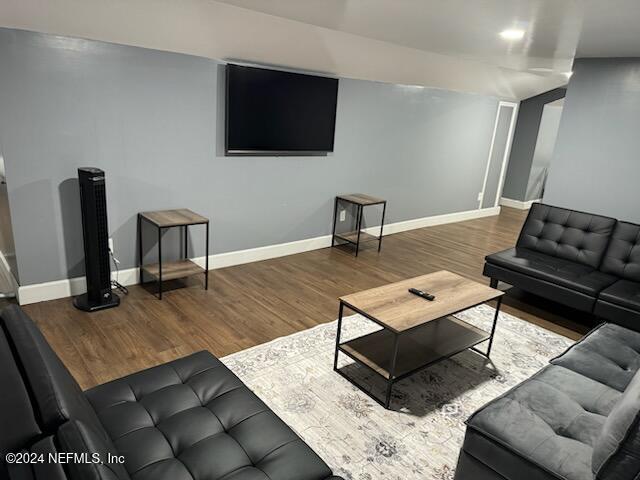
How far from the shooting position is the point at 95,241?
3172 mm

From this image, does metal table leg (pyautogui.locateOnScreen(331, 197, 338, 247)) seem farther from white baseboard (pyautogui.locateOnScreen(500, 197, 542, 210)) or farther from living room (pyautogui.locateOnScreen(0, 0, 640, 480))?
white baseboard (pyautogui.locateOnScreen(500, 197, 542, 210))

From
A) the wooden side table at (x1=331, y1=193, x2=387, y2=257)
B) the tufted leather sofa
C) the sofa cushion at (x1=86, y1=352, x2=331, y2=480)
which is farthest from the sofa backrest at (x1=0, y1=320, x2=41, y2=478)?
the wooden side table at (x1=331, y1=193, x2=387, y2=257)

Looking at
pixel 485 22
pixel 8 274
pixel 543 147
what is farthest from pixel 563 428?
pixel 543 147

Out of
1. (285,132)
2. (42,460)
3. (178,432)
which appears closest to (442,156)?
(285,132)

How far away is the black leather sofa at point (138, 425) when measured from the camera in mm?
1054

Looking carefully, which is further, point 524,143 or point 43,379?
point 524,143

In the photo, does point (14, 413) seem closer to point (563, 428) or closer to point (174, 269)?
point (563, 428)

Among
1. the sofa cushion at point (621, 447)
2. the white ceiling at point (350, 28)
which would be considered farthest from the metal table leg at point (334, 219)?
the sofa cushion at point (621, 447)

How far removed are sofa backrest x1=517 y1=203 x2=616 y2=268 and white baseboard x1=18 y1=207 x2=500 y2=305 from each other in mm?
2057

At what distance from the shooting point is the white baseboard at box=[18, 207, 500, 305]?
3.33 meters

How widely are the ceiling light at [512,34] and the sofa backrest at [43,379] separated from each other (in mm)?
3394

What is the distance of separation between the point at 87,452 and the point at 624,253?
13.4ft

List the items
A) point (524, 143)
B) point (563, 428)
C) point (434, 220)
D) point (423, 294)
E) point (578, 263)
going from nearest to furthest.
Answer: point (563, 428) → point (423, 294) → point (578, 263) → point (434, 220) → point (524, 143)

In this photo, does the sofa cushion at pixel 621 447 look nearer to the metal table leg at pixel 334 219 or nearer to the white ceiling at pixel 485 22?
the white ceiling at pixel 485 22
